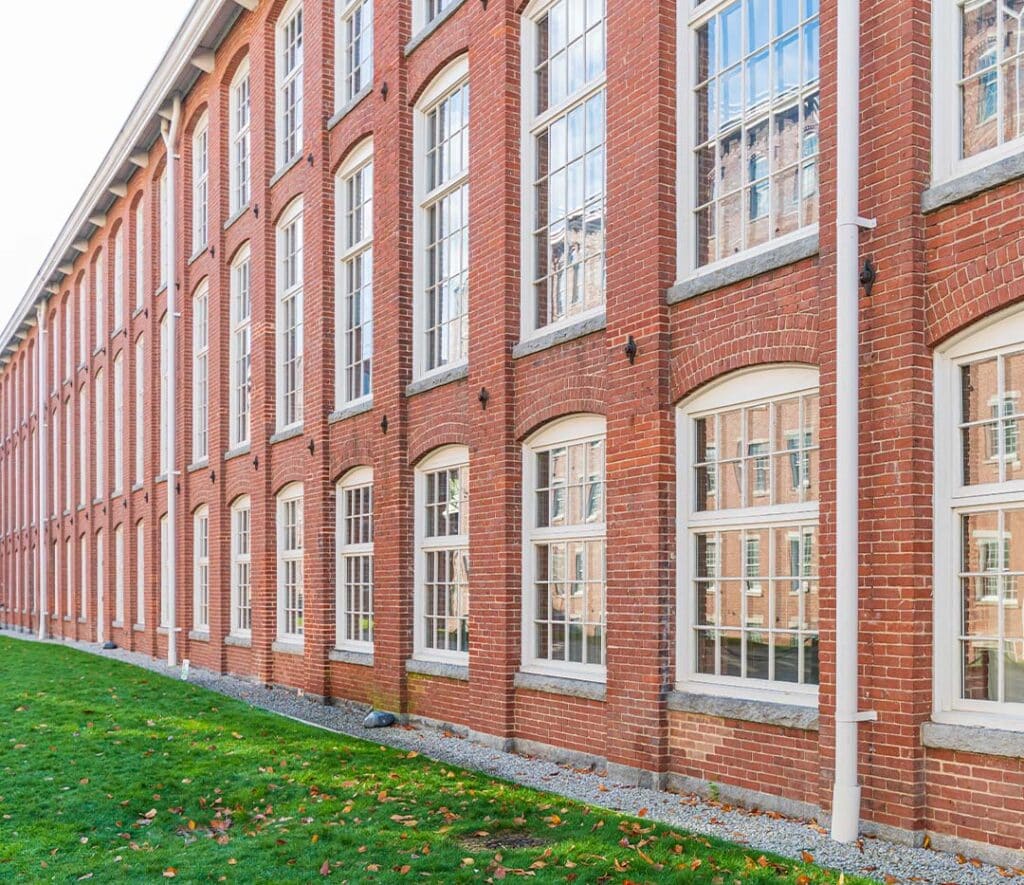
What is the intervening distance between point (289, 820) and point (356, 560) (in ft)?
24.2

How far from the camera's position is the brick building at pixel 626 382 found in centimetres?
718

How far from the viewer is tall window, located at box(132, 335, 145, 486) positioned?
2641cm

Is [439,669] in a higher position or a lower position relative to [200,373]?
lower

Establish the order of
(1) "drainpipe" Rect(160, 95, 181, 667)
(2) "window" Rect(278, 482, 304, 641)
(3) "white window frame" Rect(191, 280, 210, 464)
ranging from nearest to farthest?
(2) "window" Rect(278, 482, 304, 641) → (1) "drainpipe" Rect(160, 95, 181, 667) → (3) "white window frame" Rect(191, 280, 210, 464)

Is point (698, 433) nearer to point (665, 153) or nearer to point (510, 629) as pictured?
point (665, 153)

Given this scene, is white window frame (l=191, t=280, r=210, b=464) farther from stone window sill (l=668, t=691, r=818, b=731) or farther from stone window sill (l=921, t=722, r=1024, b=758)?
stone window sill (l=921, t=722, r=1024, b=758)

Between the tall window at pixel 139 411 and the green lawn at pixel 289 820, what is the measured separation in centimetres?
1392

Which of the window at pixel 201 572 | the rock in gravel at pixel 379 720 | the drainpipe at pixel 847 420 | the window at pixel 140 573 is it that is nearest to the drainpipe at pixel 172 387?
the window at pixel 201 572

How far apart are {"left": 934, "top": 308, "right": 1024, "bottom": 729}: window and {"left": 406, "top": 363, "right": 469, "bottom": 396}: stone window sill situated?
6322 mm

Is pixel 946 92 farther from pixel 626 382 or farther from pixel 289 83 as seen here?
pixel 289 83

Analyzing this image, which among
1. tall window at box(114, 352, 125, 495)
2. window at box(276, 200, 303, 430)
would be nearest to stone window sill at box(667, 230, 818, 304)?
window at box(276, 200, 303, 430)

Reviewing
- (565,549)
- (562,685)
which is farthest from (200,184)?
(562,685)

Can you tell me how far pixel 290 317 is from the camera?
60.1 ft

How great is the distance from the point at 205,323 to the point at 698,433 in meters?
15.0
